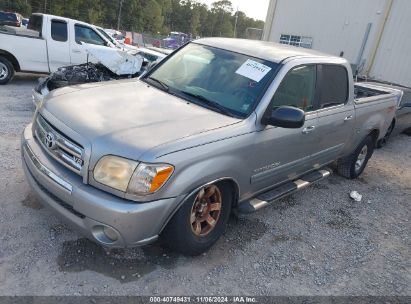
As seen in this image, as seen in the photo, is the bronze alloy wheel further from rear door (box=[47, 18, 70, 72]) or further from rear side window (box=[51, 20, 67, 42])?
rear side window (box=[51, 20, 67, 42])

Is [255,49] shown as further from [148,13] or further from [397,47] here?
[148,13]

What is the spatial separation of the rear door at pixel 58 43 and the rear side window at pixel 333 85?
23.6 ft

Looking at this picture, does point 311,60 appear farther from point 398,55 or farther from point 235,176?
point 398,55

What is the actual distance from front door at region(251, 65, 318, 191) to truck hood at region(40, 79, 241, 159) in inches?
18.5

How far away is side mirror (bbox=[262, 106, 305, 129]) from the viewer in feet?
10.8

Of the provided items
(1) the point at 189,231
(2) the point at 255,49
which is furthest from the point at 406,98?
(1) the point at 189,231

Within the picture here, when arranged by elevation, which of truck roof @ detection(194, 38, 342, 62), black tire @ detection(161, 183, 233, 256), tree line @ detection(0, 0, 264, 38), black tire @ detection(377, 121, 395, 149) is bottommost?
tree line @ detection(0, 0, 264, 38)

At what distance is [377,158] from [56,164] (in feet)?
21.8

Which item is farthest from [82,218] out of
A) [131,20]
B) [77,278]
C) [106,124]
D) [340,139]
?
[131,20]

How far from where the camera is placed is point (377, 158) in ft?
25.2

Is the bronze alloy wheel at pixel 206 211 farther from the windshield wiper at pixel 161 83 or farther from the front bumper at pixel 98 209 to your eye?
the windshield wiper at pixel 161 83

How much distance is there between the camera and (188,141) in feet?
9.33

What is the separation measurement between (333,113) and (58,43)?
292 inches

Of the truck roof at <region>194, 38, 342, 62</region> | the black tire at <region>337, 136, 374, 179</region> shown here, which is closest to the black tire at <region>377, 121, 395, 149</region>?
Answer: the black tire at <region>337, 136, 374, 179</region>
